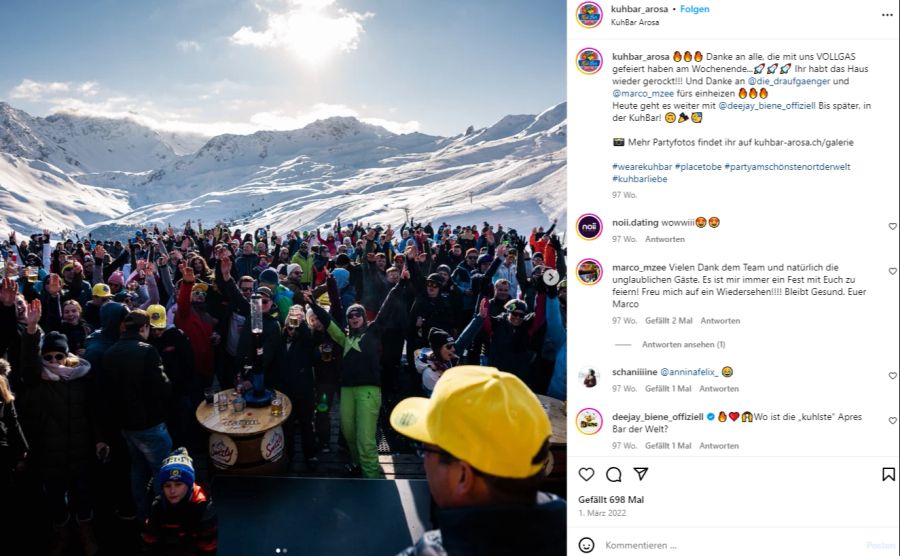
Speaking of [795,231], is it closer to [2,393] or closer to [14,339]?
[2,393]

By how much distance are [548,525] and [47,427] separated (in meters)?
4.85

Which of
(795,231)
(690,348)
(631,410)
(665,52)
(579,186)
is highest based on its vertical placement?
(665,52)

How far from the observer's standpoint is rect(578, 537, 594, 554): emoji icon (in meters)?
2.04

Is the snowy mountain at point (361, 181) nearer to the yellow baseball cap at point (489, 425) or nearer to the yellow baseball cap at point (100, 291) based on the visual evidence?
the yellow baseball cap at point (100, 291)

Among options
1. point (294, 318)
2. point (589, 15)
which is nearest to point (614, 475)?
point (589, 15)

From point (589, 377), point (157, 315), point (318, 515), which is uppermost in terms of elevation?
point (589, 377)

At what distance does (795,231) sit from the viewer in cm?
198

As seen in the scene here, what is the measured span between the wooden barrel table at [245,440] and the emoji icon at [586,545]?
4.05 meters

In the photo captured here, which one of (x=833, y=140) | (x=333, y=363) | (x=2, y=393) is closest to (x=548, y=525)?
(x=833, y=140)

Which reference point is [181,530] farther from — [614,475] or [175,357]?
[614,475]

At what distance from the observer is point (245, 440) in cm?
520

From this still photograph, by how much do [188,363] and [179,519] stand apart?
2.33 m

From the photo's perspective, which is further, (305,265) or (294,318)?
(305,265)

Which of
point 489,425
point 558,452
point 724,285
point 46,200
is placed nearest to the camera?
point 489,425
